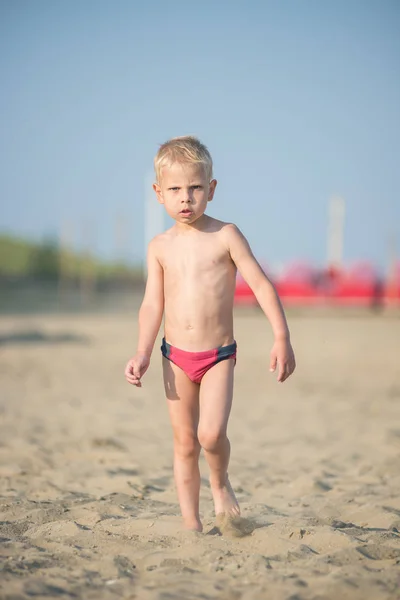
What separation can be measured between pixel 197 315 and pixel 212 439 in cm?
54

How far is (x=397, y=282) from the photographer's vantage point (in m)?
30.3

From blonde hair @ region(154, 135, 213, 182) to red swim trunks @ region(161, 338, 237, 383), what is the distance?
78 cm

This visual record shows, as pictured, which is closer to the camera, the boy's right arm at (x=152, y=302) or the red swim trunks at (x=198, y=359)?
the red swim trunks at (x=198, y=359)

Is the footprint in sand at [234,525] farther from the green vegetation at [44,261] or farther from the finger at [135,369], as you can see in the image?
the green vegetation at [44,261]

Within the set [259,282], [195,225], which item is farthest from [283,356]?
[195,225]

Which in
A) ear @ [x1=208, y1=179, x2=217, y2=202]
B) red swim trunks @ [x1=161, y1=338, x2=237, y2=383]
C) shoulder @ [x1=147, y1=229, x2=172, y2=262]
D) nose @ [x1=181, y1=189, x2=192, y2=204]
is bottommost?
red swim trunks @ [x1=161, y1=338, x2=237, y2=383]

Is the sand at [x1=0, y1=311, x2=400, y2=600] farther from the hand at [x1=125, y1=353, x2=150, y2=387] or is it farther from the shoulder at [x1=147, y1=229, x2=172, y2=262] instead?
the shoulder at [x1=147, y1=229, x2=172, y2=262]

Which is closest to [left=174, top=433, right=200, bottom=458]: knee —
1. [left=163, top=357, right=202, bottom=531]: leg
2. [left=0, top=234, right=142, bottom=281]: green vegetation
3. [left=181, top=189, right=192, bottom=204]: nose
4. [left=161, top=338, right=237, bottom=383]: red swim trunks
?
[left=163, top=357, right=202, bottom=531]: leg

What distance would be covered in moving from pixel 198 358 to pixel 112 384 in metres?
5.84

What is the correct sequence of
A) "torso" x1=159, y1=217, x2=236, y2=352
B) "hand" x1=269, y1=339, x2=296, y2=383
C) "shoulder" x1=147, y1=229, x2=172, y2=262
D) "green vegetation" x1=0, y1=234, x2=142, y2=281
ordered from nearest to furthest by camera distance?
1. "hand" x1=269, y1=339, x2=296, y2=383
2. "torso" x1=159, y1=217, x2=236, y2=352
3. "shoulder" x1=147, y1=229, x2=172, y2=262
4. "green vegetation" x1=0, y1=234, x2=142, y2=281

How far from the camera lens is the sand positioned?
2.69m

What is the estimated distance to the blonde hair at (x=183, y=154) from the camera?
3.21 m

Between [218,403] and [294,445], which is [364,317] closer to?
[294,445]

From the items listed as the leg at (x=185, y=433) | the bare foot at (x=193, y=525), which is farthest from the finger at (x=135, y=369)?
the bare foot at (x=193, y=525)
